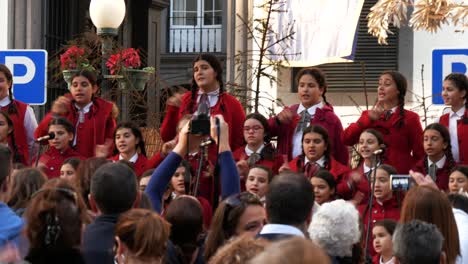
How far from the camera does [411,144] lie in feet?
32.9

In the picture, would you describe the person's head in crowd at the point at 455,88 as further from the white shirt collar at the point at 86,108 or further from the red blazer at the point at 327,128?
the white shirt collar at the point at 86,108

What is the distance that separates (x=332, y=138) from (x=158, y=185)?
3.49 m

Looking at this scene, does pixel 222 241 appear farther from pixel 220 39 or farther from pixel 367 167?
pixel 220 39

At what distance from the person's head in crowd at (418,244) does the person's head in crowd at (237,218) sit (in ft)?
2.78

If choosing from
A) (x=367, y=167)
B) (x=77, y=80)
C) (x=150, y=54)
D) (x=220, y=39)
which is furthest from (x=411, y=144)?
(x=220, y=39)

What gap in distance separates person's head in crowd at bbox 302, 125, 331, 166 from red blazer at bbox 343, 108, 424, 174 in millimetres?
548

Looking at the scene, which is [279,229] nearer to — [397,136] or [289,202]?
[289,202]

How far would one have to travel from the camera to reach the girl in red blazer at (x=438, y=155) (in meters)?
9.48

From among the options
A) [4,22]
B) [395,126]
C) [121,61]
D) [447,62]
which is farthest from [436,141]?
[4,22]

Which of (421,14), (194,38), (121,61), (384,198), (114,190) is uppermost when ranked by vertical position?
(194,38)

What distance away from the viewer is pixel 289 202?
218 inches

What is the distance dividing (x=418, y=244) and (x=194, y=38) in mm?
28667

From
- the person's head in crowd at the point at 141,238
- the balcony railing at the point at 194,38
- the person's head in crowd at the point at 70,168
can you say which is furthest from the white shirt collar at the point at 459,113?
the balcony railing at the point at 194,38

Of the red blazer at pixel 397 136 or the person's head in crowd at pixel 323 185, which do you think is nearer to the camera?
the person's head in crowd at pixel 323 185
